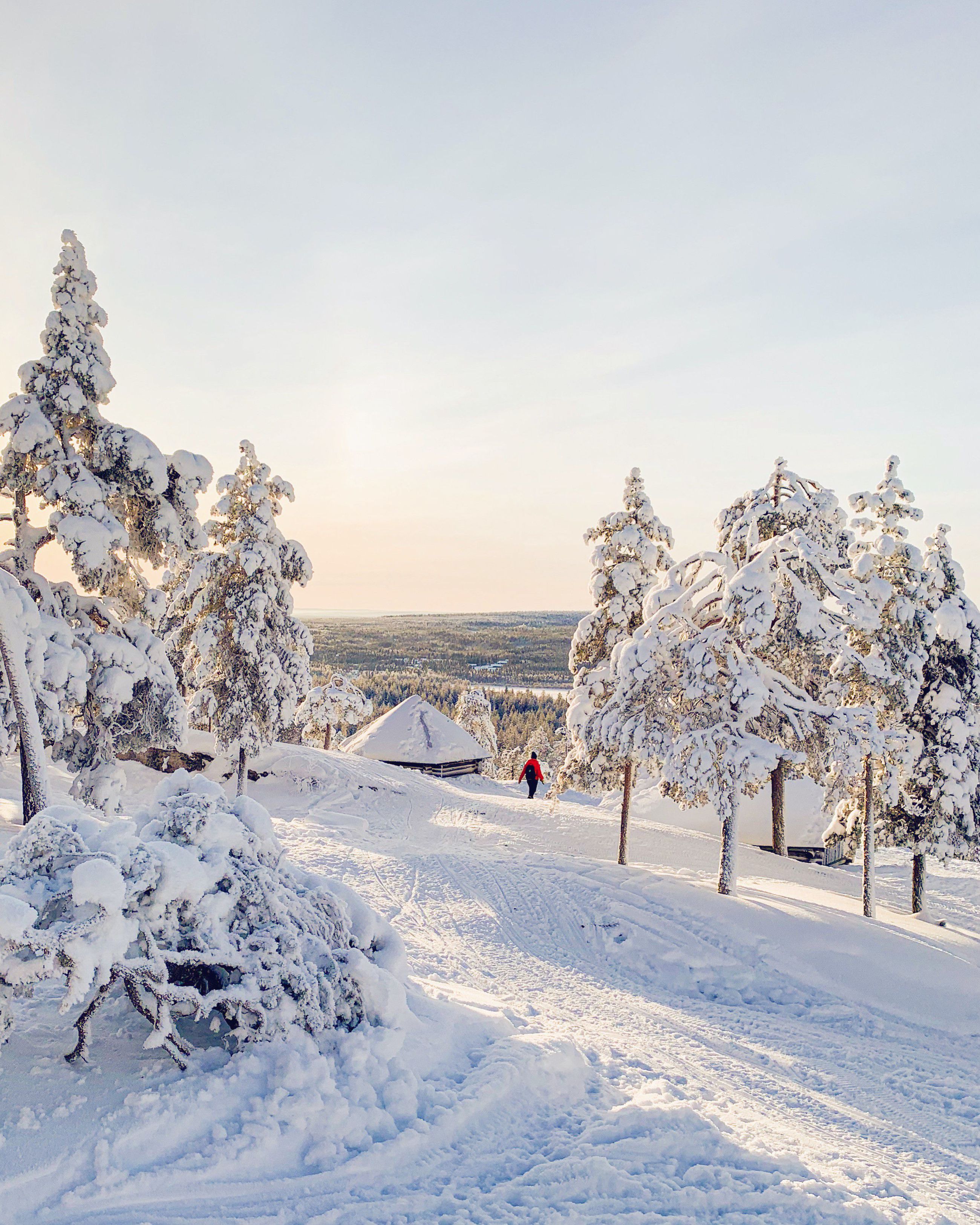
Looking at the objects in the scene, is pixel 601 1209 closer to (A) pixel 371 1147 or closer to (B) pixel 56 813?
(A) pixel 371 1147

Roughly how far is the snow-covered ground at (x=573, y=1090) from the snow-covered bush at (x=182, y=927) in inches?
13.4

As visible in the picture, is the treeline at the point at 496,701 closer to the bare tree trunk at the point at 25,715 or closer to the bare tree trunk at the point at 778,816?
the bare tree trunk at the point at 778,816

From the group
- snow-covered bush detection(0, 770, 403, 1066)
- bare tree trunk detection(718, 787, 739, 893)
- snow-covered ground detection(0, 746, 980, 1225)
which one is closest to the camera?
snow-covered ground detection(0, 746, 980, 1225)

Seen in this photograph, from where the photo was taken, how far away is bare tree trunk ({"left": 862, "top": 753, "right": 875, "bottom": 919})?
15.1 m

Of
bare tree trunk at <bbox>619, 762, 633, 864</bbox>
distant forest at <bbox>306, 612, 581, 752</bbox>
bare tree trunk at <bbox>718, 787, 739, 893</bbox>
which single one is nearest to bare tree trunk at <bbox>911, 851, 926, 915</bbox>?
bare tree trunk at <bbox>718, 787, 739, 893</bbox>

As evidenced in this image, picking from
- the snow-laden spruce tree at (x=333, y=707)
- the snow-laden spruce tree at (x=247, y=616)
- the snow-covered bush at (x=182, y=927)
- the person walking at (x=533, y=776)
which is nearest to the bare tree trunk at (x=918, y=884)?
the person walking at (x=533, y=776)

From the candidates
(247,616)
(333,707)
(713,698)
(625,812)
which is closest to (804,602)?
(713,698)

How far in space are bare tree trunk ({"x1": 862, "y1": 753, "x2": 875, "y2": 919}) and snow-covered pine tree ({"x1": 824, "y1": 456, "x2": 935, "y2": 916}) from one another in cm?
2

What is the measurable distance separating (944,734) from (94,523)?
17.9 metres

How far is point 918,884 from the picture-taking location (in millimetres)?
17328

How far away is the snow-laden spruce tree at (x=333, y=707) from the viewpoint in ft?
131

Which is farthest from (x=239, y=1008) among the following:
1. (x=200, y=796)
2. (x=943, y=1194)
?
(x=943, y=1194)

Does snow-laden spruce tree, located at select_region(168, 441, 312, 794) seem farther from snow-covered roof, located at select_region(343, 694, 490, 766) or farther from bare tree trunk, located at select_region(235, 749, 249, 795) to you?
snow-covered roof, located at select_region(343, 694, 490, 766)

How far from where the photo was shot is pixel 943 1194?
5699mm
